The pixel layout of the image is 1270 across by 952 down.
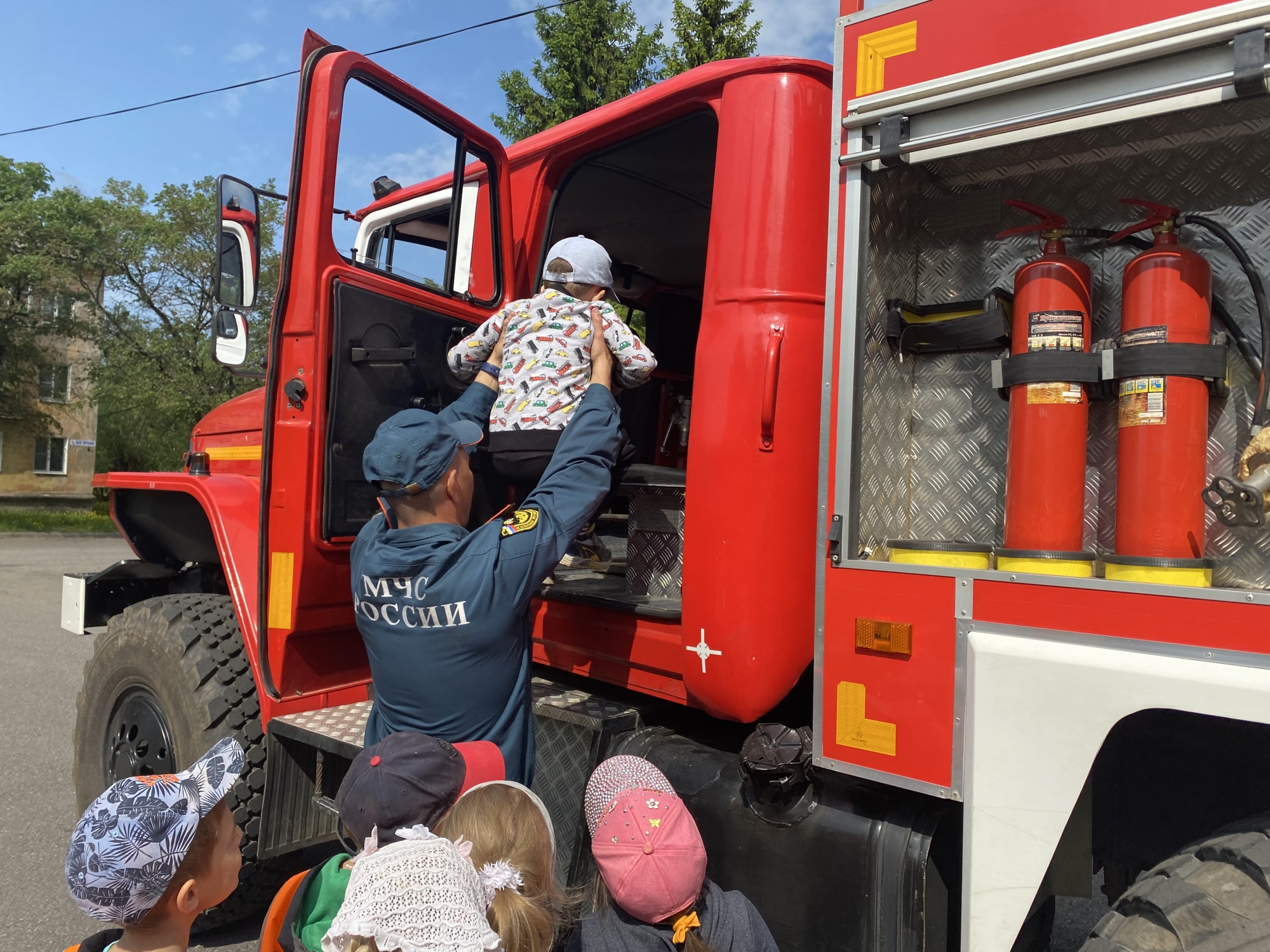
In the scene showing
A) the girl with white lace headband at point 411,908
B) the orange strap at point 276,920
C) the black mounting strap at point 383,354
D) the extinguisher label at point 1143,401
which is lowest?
the orange strap at point 276,920

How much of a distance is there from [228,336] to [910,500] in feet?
7.98

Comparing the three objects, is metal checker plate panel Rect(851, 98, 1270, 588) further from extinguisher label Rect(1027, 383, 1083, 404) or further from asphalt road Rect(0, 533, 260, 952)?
asphalt road Rect(0, 533, 260, 952)

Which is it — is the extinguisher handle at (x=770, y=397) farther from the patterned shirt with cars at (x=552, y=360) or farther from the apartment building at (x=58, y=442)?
the apartment building at (x=58, y=442)

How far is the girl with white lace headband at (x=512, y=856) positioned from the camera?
154 cm

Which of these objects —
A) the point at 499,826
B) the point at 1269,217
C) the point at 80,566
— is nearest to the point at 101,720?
the point at 499,826

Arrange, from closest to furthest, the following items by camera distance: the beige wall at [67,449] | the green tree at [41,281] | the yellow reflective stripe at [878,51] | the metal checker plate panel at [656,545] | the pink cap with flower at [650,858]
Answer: the pink cap with flower at [650,858] → the yellow reflective stripe at [878,51] → the metal checker plate panel at [656,545] → the green tree at [41,281] → the beige wall at [67,449]

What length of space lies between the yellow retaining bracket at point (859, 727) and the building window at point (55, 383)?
32858 mm

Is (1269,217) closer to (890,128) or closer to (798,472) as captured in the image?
(890,128)

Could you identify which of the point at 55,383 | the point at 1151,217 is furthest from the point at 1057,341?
the point at 55,383

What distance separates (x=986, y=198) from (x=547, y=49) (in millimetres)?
10060

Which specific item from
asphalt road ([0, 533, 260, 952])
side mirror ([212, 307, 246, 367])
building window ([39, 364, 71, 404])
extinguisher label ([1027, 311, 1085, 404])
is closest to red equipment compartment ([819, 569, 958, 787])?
extinguisher label ([1027, 311, 1085, 404])

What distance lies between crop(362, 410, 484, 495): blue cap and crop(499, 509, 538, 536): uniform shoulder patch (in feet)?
0.74

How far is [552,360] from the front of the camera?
9.36 ft

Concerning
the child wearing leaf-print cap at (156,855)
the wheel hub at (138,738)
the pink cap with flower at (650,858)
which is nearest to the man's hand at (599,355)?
the pink cap with flower at (650,858)
